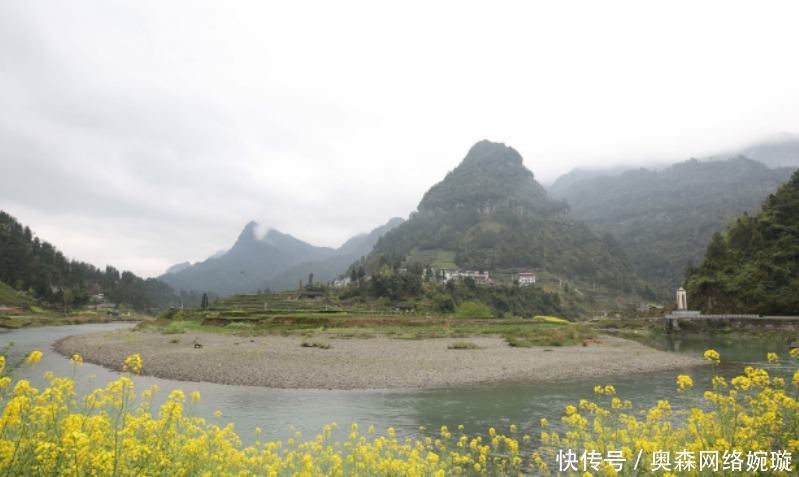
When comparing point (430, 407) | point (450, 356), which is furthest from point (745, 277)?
point (430, 407)

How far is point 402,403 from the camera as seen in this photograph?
65.9 feet

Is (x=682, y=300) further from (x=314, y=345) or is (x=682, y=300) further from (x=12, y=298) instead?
(x=12, y=298)

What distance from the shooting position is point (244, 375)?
2623cm

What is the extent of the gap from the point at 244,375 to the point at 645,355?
31823 mm

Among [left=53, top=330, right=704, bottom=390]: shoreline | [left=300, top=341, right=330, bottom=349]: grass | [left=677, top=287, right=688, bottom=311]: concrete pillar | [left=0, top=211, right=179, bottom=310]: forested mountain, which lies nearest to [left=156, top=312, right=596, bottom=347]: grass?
[left=300, top=341, right=330, bottom=349]: grass

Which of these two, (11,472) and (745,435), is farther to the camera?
(745,435)

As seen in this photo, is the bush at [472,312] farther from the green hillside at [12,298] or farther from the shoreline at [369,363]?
the green hillside at [12,298]

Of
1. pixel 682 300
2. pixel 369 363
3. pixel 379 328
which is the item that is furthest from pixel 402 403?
pixel 682 300

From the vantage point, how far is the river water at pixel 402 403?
53.3 feet

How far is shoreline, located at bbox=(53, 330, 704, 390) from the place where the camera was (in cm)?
2548

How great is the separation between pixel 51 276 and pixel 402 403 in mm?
160376

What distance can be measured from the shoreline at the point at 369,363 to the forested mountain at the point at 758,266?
3610 cm

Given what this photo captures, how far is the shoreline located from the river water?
165 centimetres

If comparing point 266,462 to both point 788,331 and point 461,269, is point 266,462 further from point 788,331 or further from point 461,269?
point 461,269
